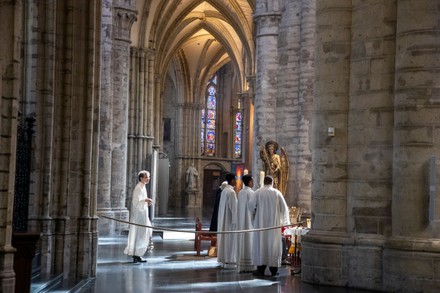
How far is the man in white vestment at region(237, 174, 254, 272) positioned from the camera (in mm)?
13531

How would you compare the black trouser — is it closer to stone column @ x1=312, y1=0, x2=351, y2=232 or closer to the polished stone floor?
the polished stone floor

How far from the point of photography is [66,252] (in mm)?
11445

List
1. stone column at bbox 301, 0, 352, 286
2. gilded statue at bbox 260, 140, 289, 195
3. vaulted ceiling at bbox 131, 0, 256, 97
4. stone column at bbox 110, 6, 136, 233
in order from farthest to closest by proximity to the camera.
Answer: vaulted ceiling at bbox 131, 0, 256, 97, stone column at bbox 110, 6, 136, 233, gilded statue at bbox 260, 140, 289, 195, stone column at bbox 301, 0, 352, 286

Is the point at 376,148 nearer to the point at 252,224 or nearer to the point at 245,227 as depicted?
the point at 252,224

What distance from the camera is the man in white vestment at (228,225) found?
14062 millimetres

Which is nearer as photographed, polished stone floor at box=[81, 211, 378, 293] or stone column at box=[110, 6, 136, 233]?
polished stone floor at box=[81, 211, 378, 293]

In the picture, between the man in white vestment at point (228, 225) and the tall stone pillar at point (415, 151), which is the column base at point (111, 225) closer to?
the man in white vestment at point (228, 225)

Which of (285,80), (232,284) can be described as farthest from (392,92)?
(285,80)

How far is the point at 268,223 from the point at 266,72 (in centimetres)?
993

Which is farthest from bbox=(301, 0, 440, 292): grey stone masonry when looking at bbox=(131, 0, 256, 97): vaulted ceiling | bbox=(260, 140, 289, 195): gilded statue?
bbox=(131, 0, 256, 97): vaulted ceiling

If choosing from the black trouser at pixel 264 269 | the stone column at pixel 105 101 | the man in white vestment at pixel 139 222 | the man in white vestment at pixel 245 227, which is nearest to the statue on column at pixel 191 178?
the stone column at pixel 105 101

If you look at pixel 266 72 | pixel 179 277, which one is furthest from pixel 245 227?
pixel 266 72

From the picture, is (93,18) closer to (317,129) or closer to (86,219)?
(86,219)

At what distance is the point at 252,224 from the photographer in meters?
13.7
